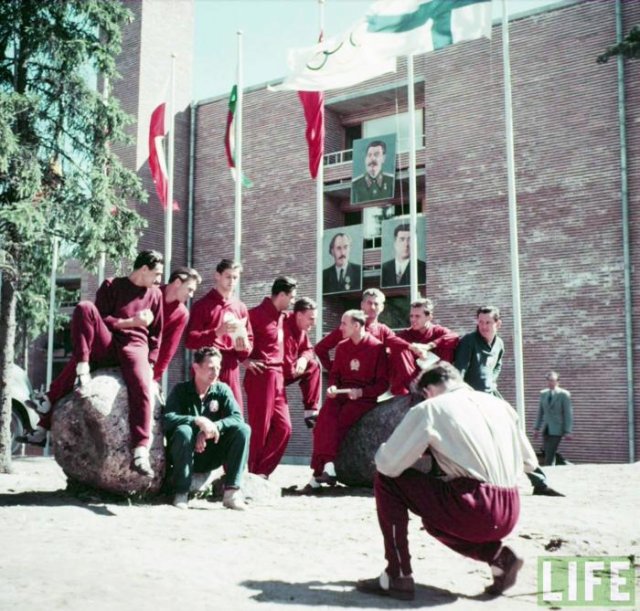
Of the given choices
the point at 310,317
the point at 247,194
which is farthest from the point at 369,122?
the point at 310,317

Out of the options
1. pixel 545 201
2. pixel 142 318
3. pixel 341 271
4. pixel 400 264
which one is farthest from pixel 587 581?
pixel 341 271

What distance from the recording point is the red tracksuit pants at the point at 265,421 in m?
8.38

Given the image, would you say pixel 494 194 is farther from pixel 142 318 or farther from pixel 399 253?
pixel 142 318

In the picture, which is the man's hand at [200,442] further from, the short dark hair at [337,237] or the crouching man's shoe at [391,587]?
the short dark hair at [337,237]

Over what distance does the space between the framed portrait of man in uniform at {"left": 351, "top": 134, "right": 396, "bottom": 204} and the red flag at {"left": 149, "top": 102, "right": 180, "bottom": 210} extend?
19.7 ft

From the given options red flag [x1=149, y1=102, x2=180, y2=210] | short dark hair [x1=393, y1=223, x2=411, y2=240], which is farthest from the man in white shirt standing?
short dark hair [x1=393, y1=223, x2=411, y2=240]

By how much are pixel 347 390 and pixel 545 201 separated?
13.0 meters

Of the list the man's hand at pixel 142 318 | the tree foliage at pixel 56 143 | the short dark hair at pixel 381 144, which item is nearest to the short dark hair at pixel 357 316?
the man's hand at pixel 142 318

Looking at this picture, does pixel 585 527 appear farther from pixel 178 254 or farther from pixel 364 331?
pixel 178 254

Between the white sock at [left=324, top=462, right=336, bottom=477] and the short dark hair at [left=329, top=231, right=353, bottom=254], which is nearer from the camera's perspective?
the white sock at [left=324, top=462, right=336, bottom=477]

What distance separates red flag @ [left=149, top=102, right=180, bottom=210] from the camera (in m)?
19.1

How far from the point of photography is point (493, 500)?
14.4 ft

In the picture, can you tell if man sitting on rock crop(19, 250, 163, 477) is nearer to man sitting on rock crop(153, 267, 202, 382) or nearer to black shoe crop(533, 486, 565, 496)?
man sitting on rock crop(153, 267, 202, 382)

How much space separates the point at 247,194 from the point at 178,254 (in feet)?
10.3
